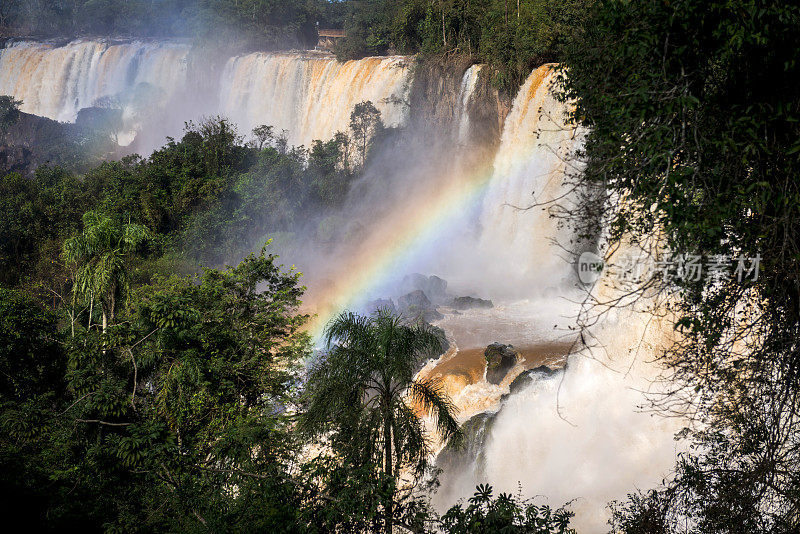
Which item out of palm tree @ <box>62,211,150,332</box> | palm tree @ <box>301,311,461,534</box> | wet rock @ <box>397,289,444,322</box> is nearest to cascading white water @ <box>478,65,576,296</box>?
wet rock @ <box>397,289,444,322</box>

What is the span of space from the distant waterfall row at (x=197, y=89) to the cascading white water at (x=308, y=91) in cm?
5

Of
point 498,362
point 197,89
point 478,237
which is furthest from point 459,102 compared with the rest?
point 197,89

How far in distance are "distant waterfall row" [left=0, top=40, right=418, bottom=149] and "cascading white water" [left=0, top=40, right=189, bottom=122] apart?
75mm

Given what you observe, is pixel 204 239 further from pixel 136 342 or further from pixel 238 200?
pixel 136 342

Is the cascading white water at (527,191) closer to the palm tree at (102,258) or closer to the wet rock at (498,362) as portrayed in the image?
the wet rock at (498,362)

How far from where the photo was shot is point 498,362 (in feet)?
41.4

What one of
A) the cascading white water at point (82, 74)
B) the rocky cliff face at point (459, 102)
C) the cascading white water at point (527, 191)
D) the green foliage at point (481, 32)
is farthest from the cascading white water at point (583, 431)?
the cascading white water at point (82, 74)

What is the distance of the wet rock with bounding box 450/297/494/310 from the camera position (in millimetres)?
18078

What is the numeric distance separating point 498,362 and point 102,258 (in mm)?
8267

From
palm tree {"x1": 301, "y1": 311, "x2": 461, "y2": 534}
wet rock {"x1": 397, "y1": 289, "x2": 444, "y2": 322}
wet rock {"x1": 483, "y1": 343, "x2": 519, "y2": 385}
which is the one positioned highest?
palm tree {"x1": 301, "y1": 311, "x2": 461, "y2": 534}

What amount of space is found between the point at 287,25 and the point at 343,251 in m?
30.2

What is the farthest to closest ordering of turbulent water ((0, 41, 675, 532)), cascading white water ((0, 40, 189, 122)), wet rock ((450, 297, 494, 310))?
cascading white water ((0, 40, 189, 122)) → wet rock ((450, 297, 494, 310)) → turbulent water ((0, 41, 675, 532))

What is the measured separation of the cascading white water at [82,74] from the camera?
42.0 m

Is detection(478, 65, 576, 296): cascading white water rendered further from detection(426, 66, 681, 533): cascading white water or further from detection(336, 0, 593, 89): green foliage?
detection(426, 66, 681, 533): cascading white water
